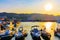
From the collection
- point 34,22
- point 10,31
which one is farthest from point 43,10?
point 10,31

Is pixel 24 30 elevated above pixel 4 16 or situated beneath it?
situated beneath

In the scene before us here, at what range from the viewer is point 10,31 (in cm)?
145

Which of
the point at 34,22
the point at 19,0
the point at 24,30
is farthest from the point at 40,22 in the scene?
the point at 19,0

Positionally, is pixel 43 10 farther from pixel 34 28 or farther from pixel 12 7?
pixel 12 7

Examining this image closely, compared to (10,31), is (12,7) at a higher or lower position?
higher

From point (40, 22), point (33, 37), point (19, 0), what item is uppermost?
point (19, 0)

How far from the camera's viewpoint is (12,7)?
1.48m

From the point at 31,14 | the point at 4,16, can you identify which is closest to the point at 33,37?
the point at 31,14

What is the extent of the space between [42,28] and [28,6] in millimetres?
249

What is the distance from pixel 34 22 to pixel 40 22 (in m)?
0.06

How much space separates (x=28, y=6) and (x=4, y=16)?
0.25 m

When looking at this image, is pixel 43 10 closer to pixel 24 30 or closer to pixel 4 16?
pixel 24 30

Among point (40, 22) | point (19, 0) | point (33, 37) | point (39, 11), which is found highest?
point (19, 0)

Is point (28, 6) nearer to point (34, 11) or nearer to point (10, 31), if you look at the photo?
point (34, 11)
